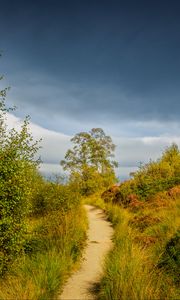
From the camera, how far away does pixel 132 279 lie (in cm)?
839

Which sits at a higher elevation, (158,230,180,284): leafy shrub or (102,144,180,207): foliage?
(102,144,180,207): foliage

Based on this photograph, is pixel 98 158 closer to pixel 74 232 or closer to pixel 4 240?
pixel 74 232

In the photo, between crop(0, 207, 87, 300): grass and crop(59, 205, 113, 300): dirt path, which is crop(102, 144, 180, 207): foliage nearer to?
crop(59, 205, 113, 300): dirt path

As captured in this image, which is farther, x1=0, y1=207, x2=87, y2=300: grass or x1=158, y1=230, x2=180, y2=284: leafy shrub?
x1=158, y1=230, x2=180, y2=284: leafy shrub

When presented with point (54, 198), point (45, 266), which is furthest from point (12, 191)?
point (54, 198)

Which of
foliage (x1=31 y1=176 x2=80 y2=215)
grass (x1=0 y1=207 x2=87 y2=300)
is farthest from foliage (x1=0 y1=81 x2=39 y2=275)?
foliage (x1=31 y1=176 x2=80 y2=215)

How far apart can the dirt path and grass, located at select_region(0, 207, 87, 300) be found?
0.27 metres

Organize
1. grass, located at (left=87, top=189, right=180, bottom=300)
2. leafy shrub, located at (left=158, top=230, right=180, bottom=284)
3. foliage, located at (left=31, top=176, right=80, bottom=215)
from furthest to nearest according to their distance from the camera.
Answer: foliage, located at (left=31, top=176, right=80, bottom=215)
leafy shrub, located at (left=158, top=230, right=180, bottom=284)
grass, located at (left=87, top=189, right=180, bottom=300)

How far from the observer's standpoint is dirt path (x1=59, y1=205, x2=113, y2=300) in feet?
31.6

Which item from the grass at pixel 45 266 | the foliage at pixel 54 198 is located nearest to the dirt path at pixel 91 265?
the grass at pixel 45 266

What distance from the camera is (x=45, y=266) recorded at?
32.2ft

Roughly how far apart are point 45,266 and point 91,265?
2.82 metres

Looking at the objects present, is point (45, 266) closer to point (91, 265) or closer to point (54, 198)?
point (91, 265)

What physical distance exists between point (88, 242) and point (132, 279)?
762 centimetres
